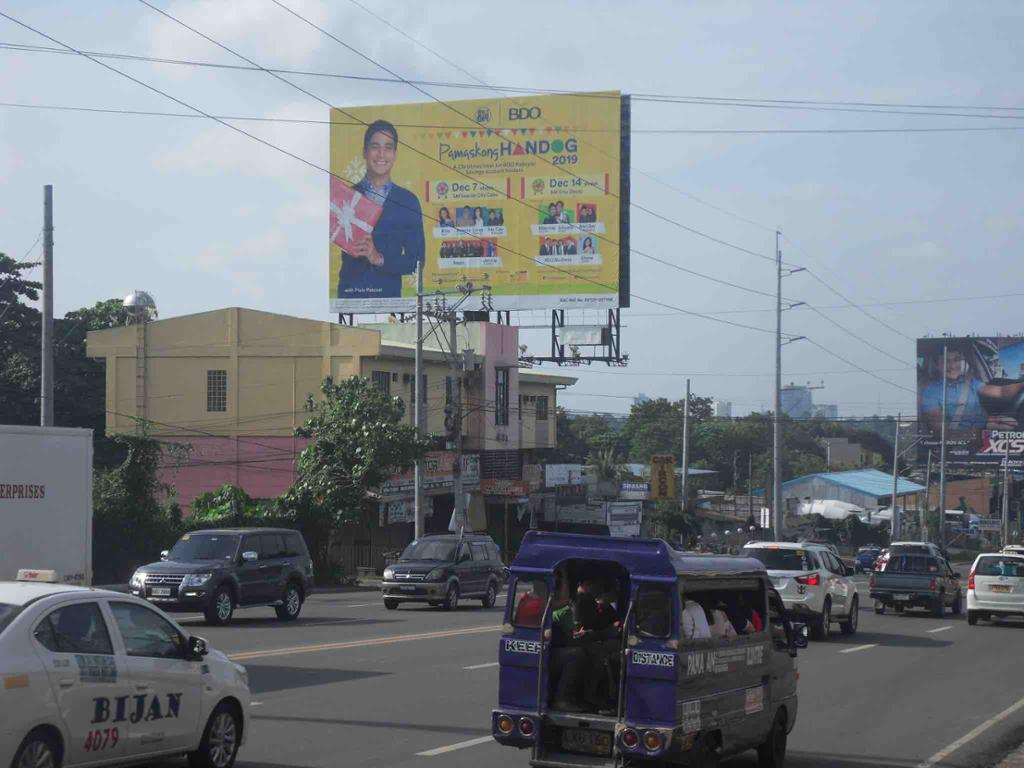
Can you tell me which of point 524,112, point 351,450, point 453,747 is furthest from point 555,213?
point 453,747

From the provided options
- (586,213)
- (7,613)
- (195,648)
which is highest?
(586,213)

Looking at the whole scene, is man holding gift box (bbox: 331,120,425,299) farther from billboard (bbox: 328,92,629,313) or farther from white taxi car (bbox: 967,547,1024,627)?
white taxi car (bbox: 967,547,1024,627)

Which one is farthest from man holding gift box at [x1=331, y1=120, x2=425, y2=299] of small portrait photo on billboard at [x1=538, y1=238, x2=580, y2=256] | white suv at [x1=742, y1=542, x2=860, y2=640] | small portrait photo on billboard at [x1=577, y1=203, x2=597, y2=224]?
white suv at [x1=742, y1=542, x2=860, y2=640]

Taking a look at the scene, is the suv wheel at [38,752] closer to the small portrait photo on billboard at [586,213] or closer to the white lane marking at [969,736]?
the white lane marking at [969,736]

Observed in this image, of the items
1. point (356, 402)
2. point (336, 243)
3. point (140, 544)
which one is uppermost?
point (336, 243)

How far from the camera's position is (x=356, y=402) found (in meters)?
45.7

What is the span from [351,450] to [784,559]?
22.4 meters

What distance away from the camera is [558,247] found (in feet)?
188

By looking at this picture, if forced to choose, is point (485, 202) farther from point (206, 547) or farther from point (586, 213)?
point (206, 547)

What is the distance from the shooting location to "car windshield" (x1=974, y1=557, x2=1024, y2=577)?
30.6m

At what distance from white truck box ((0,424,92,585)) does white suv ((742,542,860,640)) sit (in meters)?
12.0

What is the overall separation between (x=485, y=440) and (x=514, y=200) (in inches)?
423

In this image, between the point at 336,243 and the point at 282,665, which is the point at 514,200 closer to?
the point at 336,243

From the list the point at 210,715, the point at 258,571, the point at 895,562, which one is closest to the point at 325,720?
the point at 210,715
